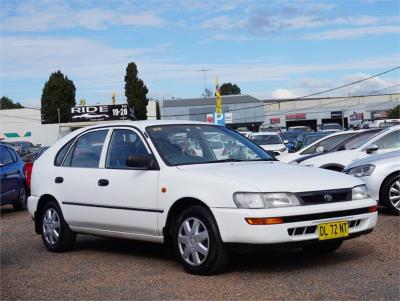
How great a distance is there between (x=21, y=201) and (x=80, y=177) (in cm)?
689

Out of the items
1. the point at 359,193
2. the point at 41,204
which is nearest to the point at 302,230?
the point at 359,193

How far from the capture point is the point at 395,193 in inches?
424

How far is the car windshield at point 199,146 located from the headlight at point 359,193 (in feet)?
4.29

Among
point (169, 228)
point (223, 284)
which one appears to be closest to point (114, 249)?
point (169, 228)

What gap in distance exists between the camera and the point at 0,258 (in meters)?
8.70

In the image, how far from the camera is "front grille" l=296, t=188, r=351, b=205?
21.7 ft

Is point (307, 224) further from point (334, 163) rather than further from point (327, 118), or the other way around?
point (327, 118)

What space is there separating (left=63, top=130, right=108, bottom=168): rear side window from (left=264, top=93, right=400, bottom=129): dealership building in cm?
7989

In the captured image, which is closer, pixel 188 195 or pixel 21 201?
pixel 188 195

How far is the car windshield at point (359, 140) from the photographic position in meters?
13.8

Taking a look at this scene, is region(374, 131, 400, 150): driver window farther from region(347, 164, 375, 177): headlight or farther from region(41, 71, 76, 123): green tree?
region(41, 71, 76, 123): green tree

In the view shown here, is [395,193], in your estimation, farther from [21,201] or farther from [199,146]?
[21,201]

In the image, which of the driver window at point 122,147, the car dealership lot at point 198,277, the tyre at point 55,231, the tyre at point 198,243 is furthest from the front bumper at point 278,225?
the tyre at point 55,231

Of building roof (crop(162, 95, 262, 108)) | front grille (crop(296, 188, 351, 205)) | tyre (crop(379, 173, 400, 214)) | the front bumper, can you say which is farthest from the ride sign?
the front bumper
